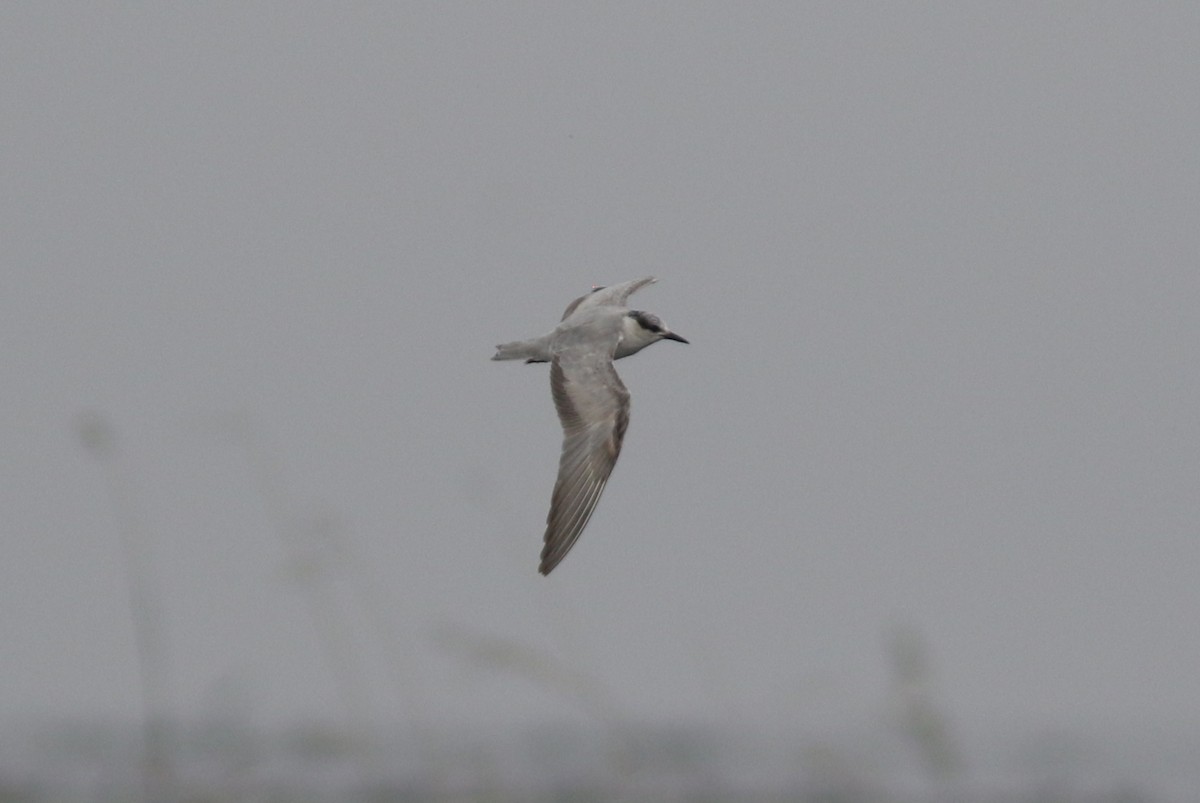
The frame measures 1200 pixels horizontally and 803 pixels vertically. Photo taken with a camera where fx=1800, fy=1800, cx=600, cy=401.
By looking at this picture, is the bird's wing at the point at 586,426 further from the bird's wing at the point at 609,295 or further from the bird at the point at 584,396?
the bird's wing at the point at 609,295

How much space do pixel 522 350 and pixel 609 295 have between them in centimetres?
157

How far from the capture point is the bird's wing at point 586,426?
10.1 meters

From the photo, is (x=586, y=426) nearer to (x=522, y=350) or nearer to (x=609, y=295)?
(x=522, y=350)

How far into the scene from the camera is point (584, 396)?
10445 mm

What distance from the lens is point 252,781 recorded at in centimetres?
1348

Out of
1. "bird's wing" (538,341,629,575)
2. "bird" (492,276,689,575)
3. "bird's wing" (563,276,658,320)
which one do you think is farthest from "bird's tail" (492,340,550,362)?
"bird's wing" (563,276,658,320)

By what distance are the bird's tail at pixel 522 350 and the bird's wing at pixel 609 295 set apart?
1.14m

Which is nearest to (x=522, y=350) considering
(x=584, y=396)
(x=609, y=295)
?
(x=584, y=396)

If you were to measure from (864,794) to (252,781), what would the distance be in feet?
14.9

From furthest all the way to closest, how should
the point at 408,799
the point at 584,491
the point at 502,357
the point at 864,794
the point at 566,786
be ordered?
the point at 566,786, the point at 408,799, the point at 864,794, the point at 502,357, the point at 584,491

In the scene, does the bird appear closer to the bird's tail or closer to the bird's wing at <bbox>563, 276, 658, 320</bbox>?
the bird's tail

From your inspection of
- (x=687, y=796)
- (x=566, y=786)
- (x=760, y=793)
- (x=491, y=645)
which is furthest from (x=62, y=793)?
(x=491, y=645)

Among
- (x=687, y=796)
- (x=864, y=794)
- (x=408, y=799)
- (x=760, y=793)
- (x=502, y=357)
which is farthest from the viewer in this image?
(x=760, y=793)

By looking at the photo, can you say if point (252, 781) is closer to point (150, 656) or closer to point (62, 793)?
point (150, 656)
